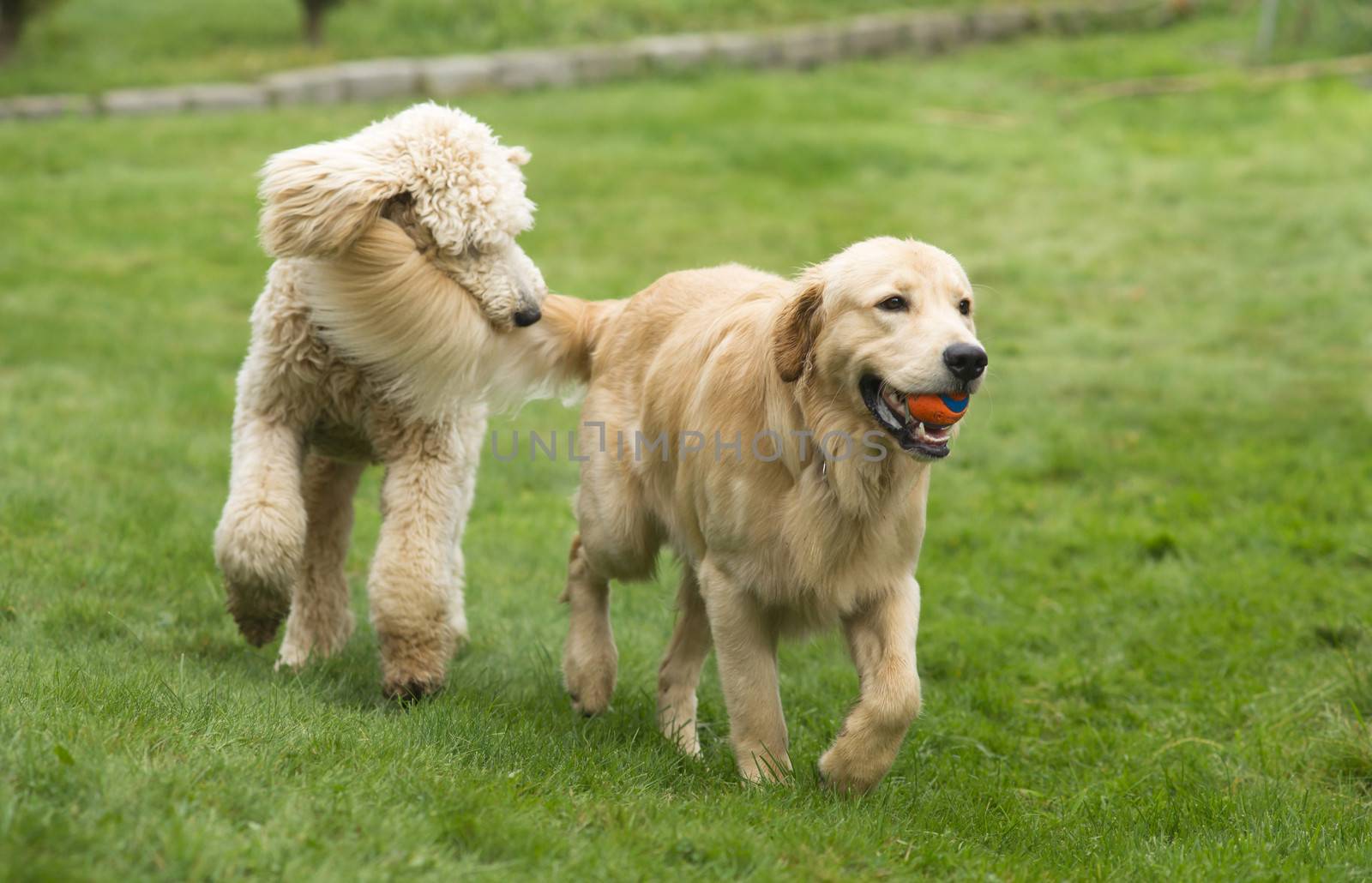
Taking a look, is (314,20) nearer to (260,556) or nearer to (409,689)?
(260,556)

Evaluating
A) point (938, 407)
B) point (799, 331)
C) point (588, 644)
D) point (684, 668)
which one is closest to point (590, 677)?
point (588, 644)

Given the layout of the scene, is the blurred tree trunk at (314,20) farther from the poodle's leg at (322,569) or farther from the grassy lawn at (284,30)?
the poodle's leg at (322,569)

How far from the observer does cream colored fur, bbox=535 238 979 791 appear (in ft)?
13.9

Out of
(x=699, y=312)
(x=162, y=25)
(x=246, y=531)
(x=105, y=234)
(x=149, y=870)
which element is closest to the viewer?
(x=149, y=870)

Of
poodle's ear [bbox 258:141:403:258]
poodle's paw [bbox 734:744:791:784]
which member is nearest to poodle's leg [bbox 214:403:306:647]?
poodle's ear [bbox 258:141:403:258]

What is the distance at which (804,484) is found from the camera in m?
4.38

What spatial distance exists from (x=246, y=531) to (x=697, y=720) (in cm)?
176

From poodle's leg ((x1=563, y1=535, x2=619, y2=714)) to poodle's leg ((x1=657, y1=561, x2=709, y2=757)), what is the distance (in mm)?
193

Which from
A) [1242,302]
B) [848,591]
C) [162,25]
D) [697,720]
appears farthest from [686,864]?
[162,25]

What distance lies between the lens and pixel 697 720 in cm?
537

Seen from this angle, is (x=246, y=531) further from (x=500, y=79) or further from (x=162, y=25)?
(x=162, y=25)

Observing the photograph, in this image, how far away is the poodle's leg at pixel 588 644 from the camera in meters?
5.19

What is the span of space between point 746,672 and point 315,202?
208cm

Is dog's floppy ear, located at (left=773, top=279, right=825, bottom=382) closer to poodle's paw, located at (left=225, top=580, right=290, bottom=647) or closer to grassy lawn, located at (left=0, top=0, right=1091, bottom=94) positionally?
poodle's paw, located at (left=225, top=580, right=290, bottom=647)
